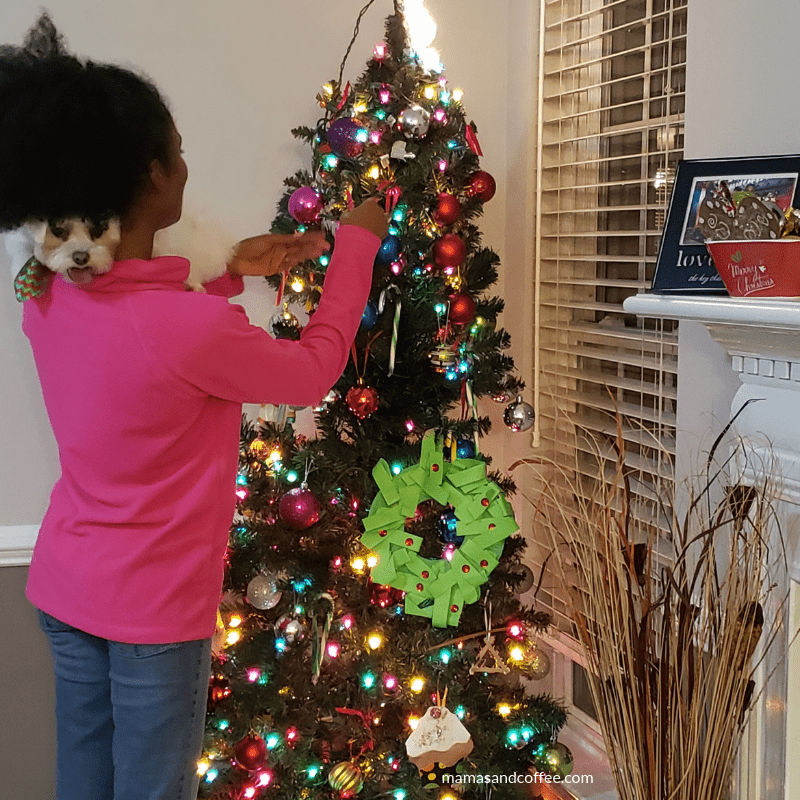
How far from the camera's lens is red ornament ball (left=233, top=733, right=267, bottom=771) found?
6.31ft

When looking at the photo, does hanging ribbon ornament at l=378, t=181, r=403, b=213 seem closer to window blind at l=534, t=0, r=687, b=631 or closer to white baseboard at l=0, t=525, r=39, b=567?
window blind at l=534, t=0, r=687, b=631

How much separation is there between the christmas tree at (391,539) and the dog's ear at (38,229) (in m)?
0.79

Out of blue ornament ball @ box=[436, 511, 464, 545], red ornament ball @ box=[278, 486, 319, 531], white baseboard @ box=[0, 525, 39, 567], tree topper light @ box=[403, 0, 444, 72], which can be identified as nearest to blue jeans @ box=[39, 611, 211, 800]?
red ornament ball @ box=[278, 486, 319, 531]

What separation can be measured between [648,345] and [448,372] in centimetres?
46

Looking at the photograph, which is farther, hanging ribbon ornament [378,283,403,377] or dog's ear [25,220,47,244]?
hanging ribbon ornament [378,283,403,377]

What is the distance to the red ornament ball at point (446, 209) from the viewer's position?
188 cm

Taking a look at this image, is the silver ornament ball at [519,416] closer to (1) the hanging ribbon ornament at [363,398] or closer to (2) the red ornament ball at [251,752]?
(1) the hanging ribbon ornament at [363,398]

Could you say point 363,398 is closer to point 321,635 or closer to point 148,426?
point 321,635

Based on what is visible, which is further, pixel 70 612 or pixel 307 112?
pixel 307 112

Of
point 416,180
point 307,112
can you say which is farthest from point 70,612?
point 307,112

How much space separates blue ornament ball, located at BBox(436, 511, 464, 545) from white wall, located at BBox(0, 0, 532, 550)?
0.73 m

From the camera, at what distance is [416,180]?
1.86 m

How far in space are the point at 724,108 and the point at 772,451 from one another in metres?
0.63

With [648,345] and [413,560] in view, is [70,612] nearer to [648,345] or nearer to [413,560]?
[413,560]
